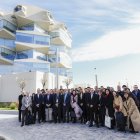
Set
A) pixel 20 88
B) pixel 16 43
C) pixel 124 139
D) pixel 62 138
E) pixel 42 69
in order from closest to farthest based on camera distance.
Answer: pixel 124 139
pixel 62 138
pixel 20 88
pixel 42 69
pixel 16 43

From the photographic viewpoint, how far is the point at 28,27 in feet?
201

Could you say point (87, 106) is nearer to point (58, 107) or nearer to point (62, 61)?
point (58, 107)

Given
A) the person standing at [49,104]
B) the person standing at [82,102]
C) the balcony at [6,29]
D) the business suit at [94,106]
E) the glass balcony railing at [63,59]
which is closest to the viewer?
the business suit at [94,106]

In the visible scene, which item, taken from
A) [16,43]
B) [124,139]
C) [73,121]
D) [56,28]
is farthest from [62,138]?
[56,28]

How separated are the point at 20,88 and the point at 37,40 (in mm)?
18486

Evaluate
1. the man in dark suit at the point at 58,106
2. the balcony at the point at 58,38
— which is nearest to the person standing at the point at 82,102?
the man in dark suit at the point at 58,106

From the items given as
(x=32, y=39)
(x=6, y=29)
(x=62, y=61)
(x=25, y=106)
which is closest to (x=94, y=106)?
(x=25, y=106)

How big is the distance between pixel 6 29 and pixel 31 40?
493 centimetres

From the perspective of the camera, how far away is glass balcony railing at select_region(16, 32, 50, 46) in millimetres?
57719

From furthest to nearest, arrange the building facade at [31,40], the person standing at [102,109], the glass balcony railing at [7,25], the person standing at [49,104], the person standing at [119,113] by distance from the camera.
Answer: the glass balcony railing at [7,25] → the building facade at [31,40] → the person standing at [49,104] → the person standing at [102,109] → the person standing at [119,113]

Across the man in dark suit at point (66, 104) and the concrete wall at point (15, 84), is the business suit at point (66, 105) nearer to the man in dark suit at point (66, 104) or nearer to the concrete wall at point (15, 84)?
the man in dark suit at point (66, 104)

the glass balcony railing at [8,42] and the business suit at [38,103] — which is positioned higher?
the glass balcony railing at [8,42]

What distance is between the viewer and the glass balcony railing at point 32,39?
189 ft

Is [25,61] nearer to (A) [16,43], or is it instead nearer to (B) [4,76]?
(A) [16,43]
